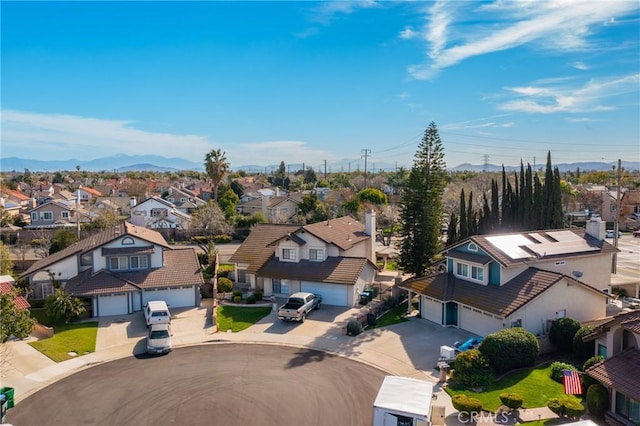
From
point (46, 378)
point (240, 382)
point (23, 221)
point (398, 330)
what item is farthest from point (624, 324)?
point (23, 221)

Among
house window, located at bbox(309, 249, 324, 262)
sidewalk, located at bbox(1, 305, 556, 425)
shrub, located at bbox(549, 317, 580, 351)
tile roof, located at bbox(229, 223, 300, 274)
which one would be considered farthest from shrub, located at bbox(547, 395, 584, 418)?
tile roof, located at bbox(229, 223, 300, 274)

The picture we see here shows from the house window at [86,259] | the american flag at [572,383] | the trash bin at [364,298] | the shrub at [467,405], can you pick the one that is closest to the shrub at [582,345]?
the american flag at [572,383]

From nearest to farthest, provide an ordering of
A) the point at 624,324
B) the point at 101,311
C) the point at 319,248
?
the point at 624,324 < the point at 101,311 < the point at 319,248

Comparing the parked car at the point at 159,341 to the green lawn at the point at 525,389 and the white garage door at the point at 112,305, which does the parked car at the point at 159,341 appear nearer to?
the white garage door at the point at 112,305

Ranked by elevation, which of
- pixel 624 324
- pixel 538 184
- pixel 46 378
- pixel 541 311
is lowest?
pixel 46 378

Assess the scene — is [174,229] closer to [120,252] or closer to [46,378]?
[120,252]

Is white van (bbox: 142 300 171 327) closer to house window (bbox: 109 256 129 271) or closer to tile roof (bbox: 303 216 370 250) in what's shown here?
house window (bbox: 109 256 129 271)

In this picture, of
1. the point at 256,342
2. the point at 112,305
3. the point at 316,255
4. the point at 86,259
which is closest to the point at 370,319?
the point at 256,342
